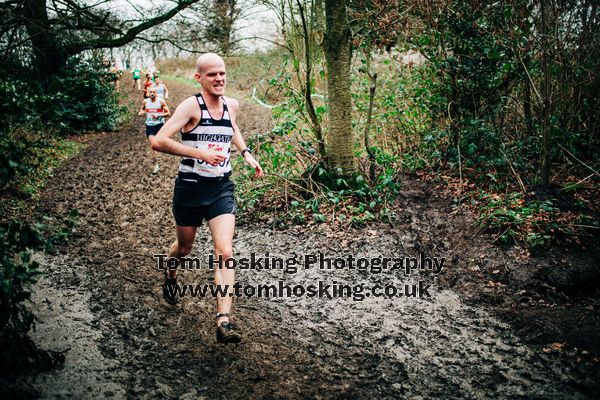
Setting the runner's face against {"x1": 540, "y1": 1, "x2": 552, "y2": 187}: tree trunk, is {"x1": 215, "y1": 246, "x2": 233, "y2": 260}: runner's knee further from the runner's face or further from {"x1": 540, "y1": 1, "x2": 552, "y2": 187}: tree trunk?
{"x1": 540, "y1": 1, "x2": 552, "y2": 187}: tree trunk

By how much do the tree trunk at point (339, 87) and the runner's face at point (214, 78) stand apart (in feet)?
10.2

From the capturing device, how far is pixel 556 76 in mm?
6184

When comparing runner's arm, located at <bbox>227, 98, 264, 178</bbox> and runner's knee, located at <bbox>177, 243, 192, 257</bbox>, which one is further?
runner's knee, located at <bbox>177, 243, 192, 257</bbox>

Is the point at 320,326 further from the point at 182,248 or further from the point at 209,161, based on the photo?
the point at 209,161

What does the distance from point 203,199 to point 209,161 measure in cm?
39

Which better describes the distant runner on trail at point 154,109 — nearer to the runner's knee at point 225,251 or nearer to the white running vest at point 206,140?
the white running vest at point 206,140

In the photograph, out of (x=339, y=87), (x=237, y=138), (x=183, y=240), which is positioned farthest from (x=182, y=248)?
(x=339, y=87)

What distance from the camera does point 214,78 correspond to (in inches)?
136

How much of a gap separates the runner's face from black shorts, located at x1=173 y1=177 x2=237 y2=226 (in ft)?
2.48

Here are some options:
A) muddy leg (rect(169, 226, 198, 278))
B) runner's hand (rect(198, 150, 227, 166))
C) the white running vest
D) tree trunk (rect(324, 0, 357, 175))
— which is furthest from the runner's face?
tree trunk (rect(324, 0, 357, 175))

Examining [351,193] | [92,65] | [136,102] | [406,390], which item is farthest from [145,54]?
[406,390]

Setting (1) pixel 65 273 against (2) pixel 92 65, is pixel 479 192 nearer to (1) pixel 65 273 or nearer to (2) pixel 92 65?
(1) pixel 65 273

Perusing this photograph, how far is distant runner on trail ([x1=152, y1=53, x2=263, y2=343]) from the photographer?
3428 millimetres

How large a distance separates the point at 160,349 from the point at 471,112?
6041mm
